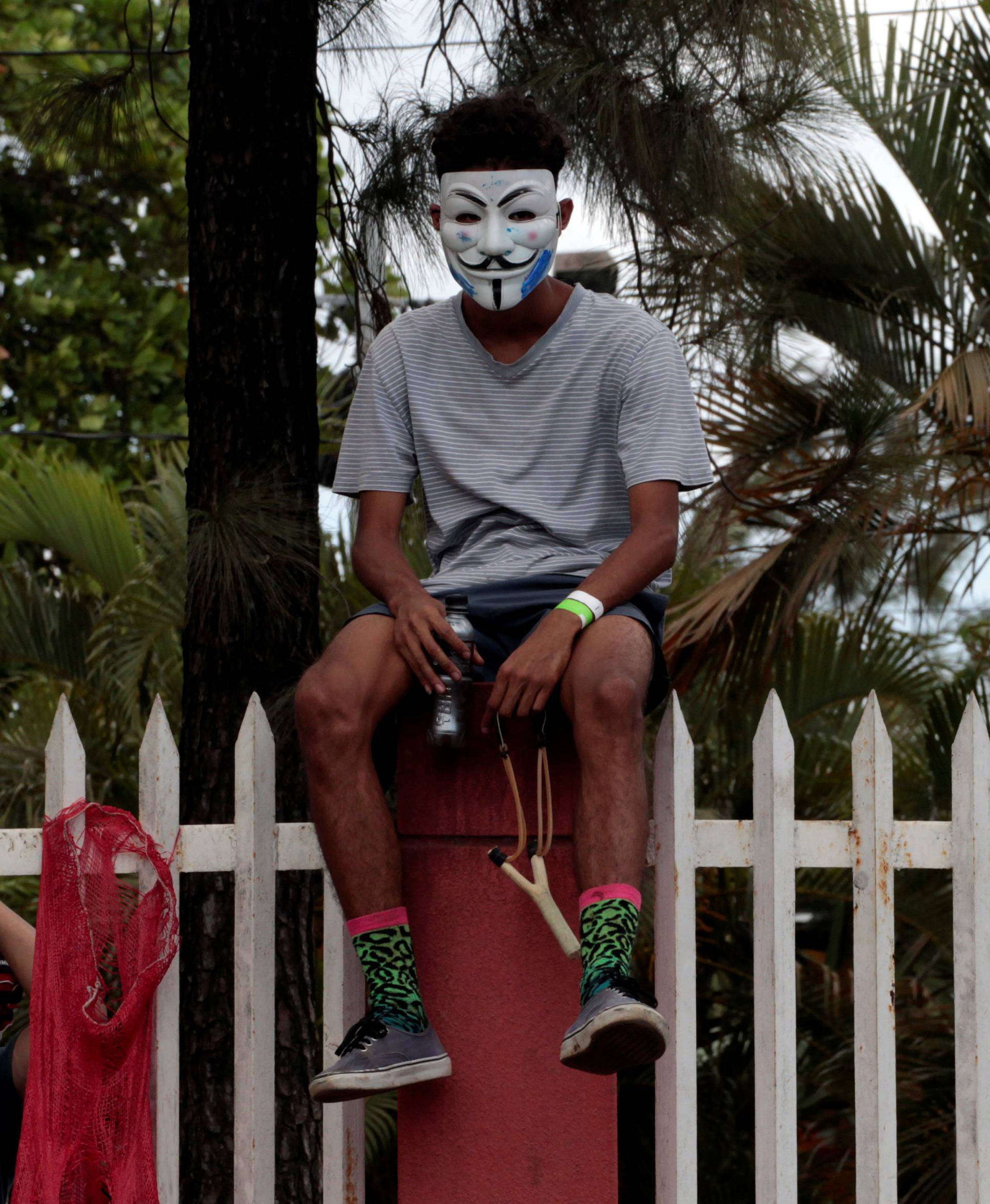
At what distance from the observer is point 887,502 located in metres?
4.04

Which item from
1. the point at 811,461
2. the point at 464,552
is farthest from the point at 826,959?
the point at 464,552

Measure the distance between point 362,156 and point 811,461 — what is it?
5.85 feet

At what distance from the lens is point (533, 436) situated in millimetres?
2529

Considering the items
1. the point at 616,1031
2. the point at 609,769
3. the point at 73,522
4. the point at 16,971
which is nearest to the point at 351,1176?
the point at 16,971

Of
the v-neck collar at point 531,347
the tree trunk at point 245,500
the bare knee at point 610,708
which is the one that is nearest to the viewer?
the bare knee at point 610,708

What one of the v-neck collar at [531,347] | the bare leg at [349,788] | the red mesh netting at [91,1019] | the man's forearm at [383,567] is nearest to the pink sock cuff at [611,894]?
the bare leg at [349,788]

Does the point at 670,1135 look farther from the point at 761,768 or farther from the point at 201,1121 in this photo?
the point at 201,1121

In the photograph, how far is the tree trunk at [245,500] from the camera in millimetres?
2846

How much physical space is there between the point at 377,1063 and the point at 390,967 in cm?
15

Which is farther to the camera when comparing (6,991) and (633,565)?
(6,991)

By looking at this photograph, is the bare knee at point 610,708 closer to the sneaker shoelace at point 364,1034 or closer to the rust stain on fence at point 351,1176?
the sneaker shoelace at point 364,1034

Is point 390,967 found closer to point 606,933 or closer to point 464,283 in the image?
point 606,933

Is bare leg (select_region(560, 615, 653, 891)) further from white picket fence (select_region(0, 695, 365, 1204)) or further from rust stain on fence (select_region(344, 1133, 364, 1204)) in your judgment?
rust stain on fence (select_region(344, 1133, 364, 1204))

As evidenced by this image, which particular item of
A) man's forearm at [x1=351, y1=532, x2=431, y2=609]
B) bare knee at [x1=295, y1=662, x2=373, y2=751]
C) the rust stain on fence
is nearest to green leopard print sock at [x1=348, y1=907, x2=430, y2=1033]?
bare knee at [x1=295, y1=662, x2=373, y2=751]
